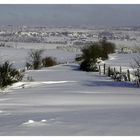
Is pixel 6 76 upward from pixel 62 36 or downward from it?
downward

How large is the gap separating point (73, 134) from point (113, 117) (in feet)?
5.53

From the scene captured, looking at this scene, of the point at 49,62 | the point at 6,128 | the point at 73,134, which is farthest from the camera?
the point at 49,62

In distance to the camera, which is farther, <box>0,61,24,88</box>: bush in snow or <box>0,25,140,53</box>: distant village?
<box>0,25,140,53</box>: distant village

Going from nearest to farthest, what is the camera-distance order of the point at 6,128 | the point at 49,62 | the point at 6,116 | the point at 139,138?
the point at 139,138 < the point at 6,128 < the point at 6,116 < the point at 49,62

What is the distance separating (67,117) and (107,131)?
171cm

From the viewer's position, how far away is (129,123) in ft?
19.5

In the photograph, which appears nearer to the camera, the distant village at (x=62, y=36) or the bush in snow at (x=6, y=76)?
the bush in snow at (x=6, y=76)

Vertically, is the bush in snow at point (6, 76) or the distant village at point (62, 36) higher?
the distant village at point (62, 36)

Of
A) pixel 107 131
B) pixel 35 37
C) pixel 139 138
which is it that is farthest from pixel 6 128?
pixel 35 37

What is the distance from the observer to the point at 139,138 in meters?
4.82

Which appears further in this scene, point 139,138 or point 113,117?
point 113,117

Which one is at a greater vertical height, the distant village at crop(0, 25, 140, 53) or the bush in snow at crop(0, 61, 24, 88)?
the distant village at crop(0, 25, 140, 53)

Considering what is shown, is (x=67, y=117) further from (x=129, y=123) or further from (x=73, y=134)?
(x=73, y=134)

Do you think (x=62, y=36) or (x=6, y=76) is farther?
(x=62, y=36)
